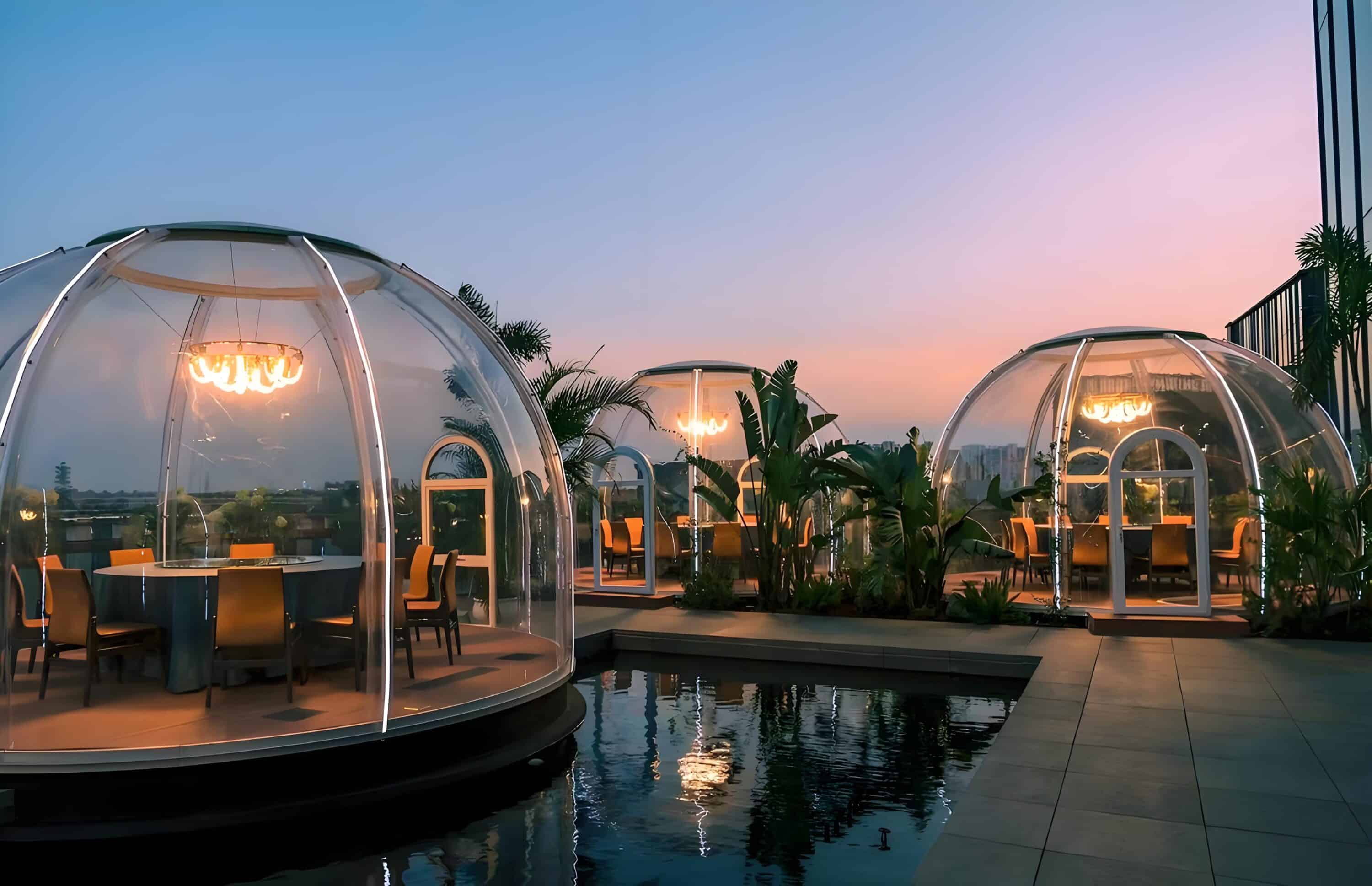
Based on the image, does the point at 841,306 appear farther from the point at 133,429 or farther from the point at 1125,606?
the point at 133,429

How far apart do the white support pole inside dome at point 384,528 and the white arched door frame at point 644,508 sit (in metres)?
7.80

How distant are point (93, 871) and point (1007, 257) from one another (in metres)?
14.2

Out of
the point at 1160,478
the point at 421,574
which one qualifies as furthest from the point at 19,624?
the point at 1160,478

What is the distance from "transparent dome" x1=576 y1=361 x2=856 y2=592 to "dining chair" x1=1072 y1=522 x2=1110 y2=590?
3769 millimetres

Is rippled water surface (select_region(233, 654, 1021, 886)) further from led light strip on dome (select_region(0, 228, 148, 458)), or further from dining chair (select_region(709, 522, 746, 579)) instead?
dining chair (select_region(709, 522, 746, 579))

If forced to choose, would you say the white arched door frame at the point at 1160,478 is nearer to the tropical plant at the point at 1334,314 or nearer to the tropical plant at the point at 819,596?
the tropical plant at the point at 1334,314

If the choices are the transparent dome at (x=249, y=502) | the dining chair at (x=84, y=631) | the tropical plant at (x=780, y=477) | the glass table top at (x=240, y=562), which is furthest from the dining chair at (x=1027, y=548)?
the dining chair at (x=84, y=631)

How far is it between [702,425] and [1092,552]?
6.11 metres

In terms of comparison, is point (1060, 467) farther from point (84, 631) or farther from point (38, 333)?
point (38, 333)

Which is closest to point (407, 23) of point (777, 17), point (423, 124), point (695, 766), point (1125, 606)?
point (423, 124)

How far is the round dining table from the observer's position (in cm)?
616

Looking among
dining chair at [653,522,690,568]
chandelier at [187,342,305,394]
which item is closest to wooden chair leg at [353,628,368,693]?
chandelier at [187,342,305,394]

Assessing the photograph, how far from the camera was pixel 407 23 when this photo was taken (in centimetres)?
1286

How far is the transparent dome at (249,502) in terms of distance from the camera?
5703 mm
